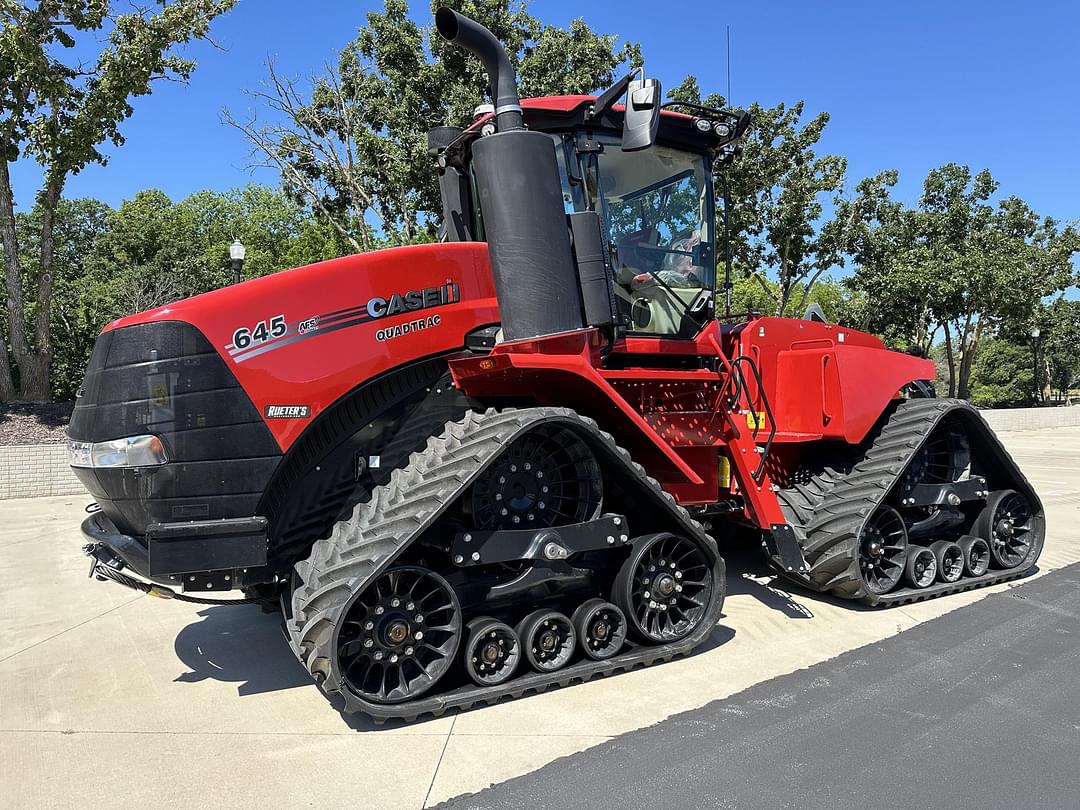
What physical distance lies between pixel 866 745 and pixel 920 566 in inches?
103

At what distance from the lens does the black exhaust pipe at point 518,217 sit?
12.7 ft

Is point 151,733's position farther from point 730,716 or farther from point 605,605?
point 730,716

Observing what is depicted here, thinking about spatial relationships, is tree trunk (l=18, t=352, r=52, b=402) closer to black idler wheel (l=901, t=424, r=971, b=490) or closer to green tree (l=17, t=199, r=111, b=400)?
green tree (l=17, t=199, r=111, b=400)

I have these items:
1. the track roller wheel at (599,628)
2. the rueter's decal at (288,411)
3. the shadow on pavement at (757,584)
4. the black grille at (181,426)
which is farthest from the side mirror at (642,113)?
the shadow on pavement at (757,584)

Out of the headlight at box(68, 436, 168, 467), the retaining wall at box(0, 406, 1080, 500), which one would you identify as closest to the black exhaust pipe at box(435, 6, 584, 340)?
the headlight at box(68, 436, 168, 467)

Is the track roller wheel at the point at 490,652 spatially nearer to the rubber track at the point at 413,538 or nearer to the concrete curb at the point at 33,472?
the rubber track at the point at 413,538

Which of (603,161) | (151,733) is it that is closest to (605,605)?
(151,733)

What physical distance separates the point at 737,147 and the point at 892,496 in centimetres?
262

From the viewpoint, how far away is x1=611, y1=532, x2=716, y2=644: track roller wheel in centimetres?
407

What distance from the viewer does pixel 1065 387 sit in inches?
1925

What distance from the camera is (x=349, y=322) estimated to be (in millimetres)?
3600

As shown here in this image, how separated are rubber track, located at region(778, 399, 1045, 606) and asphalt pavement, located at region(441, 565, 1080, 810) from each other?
628 mm

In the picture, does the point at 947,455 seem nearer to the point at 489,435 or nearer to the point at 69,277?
the point at 489,435

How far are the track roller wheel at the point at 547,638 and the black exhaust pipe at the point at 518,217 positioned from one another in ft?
4.53
